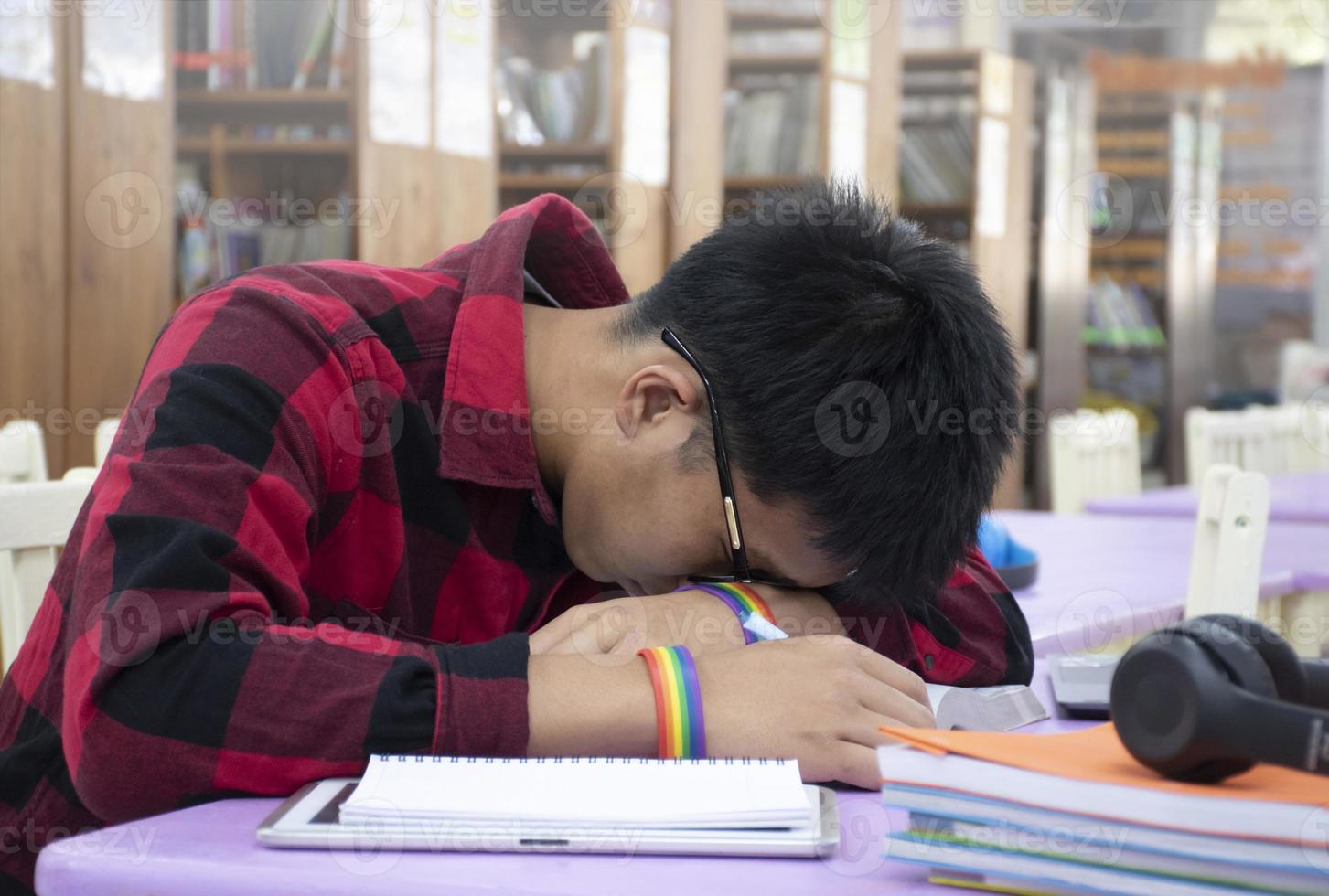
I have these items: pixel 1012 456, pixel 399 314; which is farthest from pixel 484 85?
pixel 1012 456

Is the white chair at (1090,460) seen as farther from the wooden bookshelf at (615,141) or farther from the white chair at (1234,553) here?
the white chair at (1234,553)

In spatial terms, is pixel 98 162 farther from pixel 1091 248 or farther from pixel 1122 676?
pixel 1091 248

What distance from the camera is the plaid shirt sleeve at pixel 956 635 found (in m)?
1.04

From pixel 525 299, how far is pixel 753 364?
0.39 metres

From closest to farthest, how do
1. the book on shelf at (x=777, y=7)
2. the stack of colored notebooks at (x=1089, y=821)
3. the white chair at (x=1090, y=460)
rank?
1. the stack of colored notebooks at (x=1089, y=821)
2. the white chair at (x=1090, y=460)
3. the book on shelf at (x=777, y=7)

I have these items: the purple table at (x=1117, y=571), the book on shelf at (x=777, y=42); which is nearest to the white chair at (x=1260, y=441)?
the purple table at (x=1117, y=571)

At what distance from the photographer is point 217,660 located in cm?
76

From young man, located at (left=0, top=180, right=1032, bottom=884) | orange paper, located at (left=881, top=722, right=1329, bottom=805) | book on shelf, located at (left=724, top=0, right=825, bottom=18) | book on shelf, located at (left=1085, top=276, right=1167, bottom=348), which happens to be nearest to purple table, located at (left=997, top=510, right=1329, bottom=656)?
young man, located at (left=0, top=180, right=1032, bottom=884)

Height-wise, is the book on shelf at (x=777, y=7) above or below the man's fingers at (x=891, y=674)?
above

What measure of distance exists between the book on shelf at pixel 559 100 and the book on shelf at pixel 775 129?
0.91 meters

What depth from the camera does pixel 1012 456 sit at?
0.94 m

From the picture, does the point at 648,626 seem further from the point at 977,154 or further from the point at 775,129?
the point at 977,154

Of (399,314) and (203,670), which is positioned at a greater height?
(399,314)

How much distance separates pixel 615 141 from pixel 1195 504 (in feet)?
7.00
